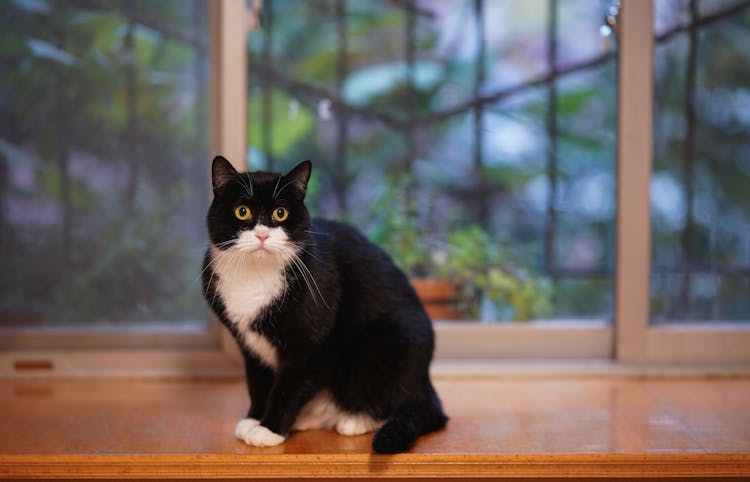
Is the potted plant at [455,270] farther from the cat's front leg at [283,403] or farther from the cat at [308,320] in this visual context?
the cat's front leg at [283,403]

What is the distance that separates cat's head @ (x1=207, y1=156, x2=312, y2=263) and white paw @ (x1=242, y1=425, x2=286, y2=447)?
37cm

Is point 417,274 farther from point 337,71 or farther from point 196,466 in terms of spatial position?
point 196,466

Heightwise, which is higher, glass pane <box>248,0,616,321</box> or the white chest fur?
glass pane <box>248,0,616,321</box>

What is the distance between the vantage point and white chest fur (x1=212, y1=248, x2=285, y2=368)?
5.10 feet

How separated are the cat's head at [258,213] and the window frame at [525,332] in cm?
57

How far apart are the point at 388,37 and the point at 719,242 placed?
120 centimetres

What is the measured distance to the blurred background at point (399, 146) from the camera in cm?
220

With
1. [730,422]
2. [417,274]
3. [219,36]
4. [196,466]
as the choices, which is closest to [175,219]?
[219,36]

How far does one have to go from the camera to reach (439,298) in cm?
232

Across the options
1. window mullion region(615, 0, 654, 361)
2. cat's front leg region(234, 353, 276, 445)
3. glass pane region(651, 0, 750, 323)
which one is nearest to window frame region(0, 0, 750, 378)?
window mullion region(615, 0, 654, 361)

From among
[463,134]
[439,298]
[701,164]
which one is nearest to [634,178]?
[701,164]

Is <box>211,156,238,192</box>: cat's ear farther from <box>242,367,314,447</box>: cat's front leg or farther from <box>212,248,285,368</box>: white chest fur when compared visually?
<box>242,367,314,447</box>: cat's front leg

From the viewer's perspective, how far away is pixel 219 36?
2.12 m

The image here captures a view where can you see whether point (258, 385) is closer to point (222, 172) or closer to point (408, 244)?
point (222, 172)
